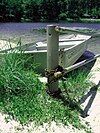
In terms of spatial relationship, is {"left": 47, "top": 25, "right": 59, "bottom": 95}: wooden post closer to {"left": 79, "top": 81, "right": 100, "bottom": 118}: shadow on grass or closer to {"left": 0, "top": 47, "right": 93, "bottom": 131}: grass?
{"left": 0, "top": 47, "right": 93, "bottom": 131}: grass

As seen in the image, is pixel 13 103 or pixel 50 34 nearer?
pixel 13 103

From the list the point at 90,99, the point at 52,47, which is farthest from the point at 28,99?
the point at 90,99

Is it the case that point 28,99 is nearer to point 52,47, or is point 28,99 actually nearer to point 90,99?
point 52,47

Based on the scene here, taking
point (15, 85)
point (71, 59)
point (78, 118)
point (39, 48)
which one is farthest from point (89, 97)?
point (39, 48)

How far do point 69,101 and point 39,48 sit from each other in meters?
3.92

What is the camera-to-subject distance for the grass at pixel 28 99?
5.36 metres

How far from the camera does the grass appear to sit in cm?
536

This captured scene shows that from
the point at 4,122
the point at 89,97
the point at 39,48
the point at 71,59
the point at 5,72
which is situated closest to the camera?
the point at 4,122

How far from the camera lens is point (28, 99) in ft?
19.0

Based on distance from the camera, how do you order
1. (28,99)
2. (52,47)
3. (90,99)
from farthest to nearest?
(90,99) → (52,47) → (28,99)

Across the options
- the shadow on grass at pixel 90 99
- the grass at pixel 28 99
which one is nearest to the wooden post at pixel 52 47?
the grass at pixel 28 99

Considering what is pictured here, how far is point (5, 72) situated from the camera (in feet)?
19.5

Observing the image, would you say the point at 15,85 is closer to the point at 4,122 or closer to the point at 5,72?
the point at 5,72

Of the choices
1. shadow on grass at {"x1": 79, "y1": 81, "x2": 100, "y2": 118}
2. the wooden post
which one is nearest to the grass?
shadow on grass at {"x1": 79, "y1": 81, "x2": 100, "y2": 118}
